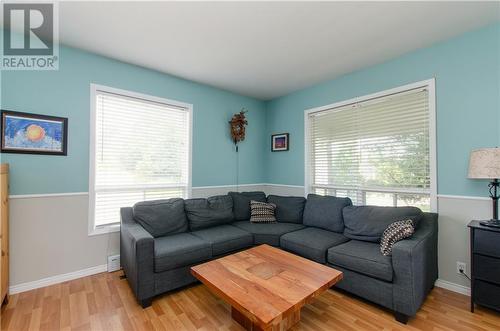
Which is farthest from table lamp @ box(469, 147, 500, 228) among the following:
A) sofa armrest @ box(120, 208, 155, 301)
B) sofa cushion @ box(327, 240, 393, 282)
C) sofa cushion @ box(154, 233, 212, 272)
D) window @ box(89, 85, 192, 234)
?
window @ box(89, 85, 192, 234)

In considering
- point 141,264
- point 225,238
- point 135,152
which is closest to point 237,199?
point 225,238

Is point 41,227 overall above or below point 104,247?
above

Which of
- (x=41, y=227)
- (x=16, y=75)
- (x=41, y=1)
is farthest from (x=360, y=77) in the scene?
(x=41, y=227)

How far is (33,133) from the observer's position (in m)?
2.29

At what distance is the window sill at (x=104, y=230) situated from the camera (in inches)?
103

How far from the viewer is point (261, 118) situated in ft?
14.5

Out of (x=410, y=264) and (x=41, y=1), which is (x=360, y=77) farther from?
(x=41, y=1)

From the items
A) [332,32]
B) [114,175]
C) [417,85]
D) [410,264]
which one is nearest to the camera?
[410,264]

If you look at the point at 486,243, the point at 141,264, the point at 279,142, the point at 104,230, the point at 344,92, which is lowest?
the point at 141,264

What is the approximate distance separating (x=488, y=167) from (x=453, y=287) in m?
1.31

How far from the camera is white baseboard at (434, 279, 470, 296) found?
2.20 metres

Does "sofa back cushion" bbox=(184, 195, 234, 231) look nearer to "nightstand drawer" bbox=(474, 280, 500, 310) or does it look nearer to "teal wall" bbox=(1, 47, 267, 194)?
"teal wall" bbox=(1, 47, 267, 194)

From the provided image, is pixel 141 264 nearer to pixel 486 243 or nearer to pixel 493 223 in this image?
pixel 486 243

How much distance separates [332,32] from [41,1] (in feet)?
8.48
